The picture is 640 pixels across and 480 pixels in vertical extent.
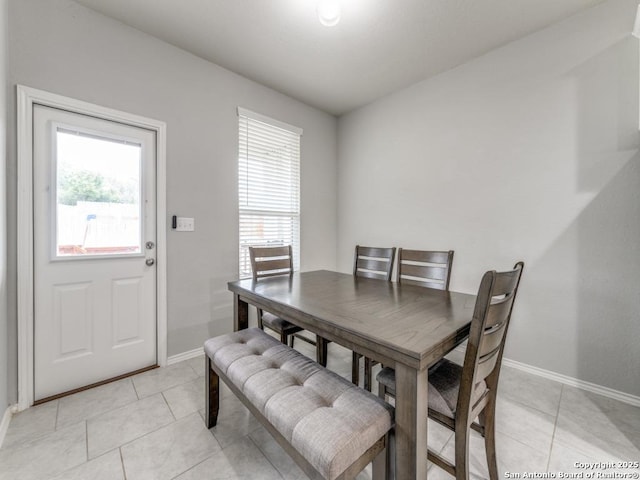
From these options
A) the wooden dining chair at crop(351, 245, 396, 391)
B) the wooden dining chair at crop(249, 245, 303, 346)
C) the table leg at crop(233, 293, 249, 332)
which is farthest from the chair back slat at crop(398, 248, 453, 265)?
the table leg at crop(233, 293, 249, 332)

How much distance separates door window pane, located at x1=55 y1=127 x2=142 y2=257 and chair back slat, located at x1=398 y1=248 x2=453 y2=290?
2.11m

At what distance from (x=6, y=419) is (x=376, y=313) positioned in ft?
7.25

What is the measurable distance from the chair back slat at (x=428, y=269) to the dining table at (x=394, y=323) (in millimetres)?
164

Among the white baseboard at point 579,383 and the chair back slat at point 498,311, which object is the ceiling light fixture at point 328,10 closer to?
the chair back slat at point 498,311

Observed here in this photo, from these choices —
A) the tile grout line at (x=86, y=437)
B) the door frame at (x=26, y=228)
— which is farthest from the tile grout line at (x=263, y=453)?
the door frame at (x=26, y=228)

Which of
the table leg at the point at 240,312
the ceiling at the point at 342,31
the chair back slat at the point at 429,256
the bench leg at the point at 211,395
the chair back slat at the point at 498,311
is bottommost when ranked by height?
the bench leg at the point at 211,395

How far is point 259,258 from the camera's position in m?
2.20

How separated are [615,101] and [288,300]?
2.51m

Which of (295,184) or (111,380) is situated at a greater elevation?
(295,184)

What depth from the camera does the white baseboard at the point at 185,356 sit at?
2305mm

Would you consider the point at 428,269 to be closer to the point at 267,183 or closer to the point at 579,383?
the point at 579,383

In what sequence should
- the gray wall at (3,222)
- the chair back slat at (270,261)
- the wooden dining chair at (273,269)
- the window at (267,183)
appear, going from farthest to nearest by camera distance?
the window at (267,183) → the chair back slat at (270,261) → the wooden dining chair at (273,269) → the gray wall at (3,222)

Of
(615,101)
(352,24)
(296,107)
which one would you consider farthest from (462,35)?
(296,107)

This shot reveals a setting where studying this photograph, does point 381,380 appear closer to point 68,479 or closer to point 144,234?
point 68,479
